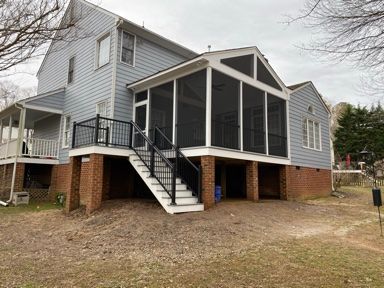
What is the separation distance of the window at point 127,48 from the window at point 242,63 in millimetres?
4644

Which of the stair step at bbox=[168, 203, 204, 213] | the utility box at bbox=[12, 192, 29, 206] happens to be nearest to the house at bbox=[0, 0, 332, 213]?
the stair step at bbox=[168, 203, 204, 213]

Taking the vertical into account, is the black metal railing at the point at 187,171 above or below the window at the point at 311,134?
below

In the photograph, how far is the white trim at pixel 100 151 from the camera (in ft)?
30.2

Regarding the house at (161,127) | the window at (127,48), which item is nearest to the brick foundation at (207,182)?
the house at (161,127)

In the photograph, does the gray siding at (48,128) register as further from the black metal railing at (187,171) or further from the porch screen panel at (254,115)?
the porch screen panel at (254,115)

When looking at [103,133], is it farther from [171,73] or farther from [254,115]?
[254,115]

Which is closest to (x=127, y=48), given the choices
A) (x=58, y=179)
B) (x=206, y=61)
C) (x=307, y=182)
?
(x=206, y=61)

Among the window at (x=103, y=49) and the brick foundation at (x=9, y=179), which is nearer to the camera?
the window at (x=103, y=49)

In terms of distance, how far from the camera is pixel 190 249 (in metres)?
5.73

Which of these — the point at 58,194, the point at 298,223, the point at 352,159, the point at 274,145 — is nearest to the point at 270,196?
the point at 274,145

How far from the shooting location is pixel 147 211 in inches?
331

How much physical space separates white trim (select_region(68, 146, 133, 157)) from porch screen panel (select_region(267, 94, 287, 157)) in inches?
253

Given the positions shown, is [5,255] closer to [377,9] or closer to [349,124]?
[377,9]

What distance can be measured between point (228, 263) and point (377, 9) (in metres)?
5.38
